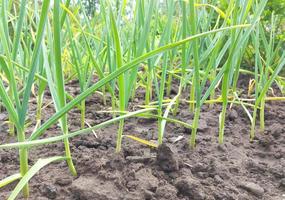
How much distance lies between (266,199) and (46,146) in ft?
1.86

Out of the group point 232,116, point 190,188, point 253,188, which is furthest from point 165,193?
point 232,116

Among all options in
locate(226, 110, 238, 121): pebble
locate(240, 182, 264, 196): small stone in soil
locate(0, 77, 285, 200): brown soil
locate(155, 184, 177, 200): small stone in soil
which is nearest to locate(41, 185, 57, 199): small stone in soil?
locate(0, 77, 285, 200): brown soil

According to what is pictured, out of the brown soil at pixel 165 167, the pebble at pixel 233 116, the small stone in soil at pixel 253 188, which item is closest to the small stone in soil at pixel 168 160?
the brown soil at pixel 165 167

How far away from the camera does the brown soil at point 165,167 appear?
2.89 ft

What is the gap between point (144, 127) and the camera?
1.35 metres

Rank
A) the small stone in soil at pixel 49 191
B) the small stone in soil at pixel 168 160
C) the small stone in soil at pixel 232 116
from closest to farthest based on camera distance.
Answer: the small stone in soil at pixel 49 191 → the small stone in soil at pixel 168 160 → the small stone in soil at pixel 232 116

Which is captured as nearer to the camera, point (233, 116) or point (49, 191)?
point (49, 191)

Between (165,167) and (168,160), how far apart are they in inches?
0.7

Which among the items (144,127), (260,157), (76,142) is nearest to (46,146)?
(76,142)

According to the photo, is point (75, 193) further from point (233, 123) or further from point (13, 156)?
point (233, 123)

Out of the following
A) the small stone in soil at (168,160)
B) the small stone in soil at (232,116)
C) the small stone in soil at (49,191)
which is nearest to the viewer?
the small stone in soil at (49,191)

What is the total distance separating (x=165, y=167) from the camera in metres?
0.98

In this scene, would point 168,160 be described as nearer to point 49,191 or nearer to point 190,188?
point 190,188

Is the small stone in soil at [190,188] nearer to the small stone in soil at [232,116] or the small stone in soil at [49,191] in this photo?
the small stone in soil at [49,191]
